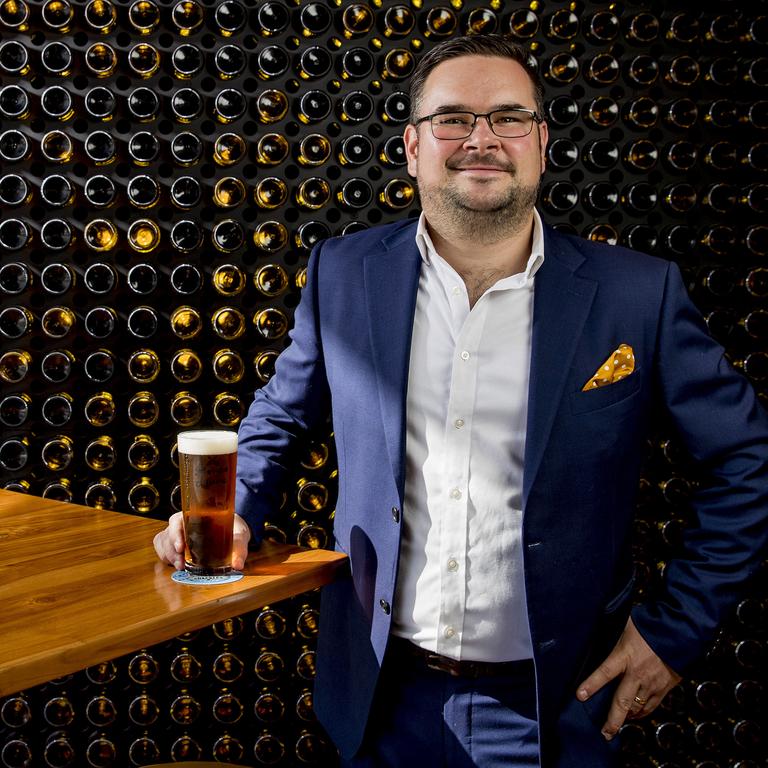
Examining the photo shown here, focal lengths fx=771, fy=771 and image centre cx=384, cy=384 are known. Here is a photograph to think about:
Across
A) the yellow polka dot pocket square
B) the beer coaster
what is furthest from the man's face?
the beer coaster

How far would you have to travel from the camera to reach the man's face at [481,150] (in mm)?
1364

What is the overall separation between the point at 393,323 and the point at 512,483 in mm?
343

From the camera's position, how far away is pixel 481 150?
1.36m

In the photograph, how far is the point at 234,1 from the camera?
1.84 meters

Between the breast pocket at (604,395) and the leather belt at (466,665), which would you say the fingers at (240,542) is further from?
the breast pocket at (604,395)

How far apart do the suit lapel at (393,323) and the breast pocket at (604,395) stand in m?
0.29

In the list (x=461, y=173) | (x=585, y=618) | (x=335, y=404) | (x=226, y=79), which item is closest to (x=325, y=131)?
(x=226, y=79)

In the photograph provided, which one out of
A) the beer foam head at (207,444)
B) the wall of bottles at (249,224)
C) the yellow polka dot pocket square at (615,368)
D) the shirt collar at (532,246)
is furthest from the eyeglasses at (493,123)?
the beer foam head at (207,444)

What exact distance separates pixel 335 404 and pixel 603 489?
498mm

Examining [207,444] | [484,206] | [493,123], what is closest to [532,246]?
[484,206]

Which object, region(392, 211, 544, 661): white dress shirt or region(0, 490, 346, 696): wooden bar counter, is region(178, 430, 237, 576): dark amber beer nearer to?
region(0, 490, 346, 696): wooden bar counter

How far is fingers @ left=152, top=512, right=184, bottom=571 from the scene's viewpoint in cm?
108

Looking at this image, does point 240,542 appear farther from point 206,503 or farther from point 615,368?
point 615,368

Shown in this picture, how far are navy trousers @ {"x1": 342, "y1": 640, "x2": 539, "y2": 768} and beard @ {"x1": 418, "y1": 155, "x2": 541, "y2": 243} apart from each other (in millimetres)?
755
